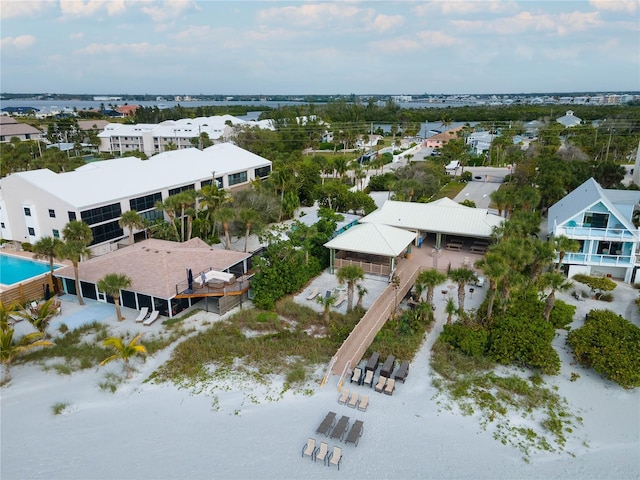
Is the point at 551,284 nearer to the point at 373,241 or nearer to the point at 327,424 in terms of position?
the point at 373,241

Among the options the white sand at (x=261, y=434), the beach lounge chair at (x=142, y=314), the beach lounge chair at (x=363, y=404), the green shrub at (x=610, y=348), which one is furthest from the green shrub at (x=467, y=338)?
the beach lounge chair at (x=142, y=314)

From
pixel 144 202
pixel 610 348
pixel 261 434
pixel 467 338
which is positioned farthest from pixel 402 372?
pixel 144 202

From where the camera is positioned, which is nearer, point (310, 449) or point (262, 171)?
point (310, 449)

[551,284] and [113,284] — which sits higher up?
[551,284]

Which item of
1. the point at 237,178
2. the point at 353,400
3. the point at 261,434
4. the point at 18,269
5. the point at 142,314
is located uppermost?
the point at 237,178

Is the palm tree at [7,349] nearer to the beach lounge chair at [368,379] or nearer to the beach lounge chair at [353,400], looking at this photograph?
the beach lounge chair at [353,400]

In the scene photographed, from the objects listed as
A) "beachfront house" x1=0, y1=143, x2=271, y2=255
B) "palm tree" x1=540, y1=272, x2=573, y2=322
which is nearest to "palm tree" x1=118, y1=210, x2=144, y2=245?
"beachfront house" x1=0, y1=143, x2=271, y2=255
